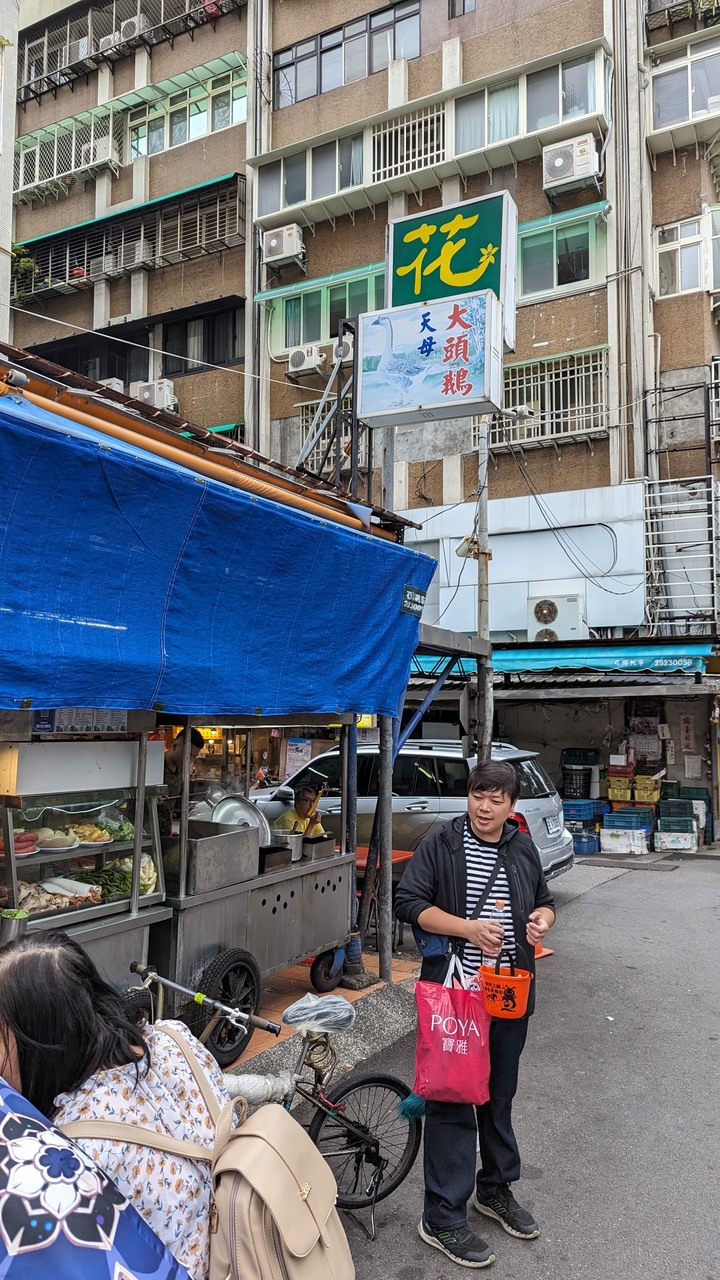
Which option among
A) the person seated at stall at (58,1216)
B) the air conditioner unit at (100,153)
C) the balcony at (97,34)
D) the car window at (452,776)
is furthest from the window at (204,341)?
the person seated at stall at (58,1216)

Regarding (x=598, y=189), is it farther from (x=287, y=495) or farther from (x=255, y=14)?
(x=287, y=495)

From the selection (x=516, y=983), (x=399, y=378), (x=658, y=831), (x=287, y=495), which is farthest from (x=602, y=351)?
(x=516, y=983)

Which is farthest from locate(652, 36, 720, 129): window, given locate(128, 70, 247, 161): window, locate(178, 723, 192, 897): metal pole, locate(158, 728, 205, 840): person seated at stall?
locate(178, 723, 192, 897): metal pole

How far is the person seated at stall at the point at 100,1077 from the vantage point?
66.6 inches

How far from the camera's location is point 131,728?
495cm

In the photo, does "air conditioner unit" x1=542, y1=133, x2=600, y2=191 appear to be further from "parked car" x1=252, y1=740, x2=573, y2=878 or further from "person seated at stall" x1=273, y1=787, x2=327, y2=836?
"person seated at stall" x1=273, y1=787, x2=327, y2=836

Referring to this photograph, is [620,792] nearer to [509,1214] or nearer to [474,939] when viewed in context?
[509,1214]

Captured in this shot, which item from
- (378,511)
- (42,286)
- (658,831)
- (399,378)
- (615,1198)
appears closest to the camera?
(615,1198)

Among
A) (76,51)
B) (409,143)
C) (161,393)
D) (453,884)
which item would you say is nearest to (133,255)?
(161,393)

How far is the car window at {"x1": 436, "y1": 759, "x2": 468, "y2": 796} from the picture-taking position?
10.1 m

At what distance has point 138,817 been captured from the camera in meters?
4.98

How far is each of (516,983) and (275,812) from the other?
7.47 metres

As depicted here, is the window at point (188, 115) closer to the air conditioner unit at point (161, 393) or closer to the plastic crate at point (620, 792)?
the air conditioner unit at point (161, 393)

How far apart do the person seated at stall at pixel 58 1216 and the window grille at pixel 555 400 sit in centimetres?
1723
